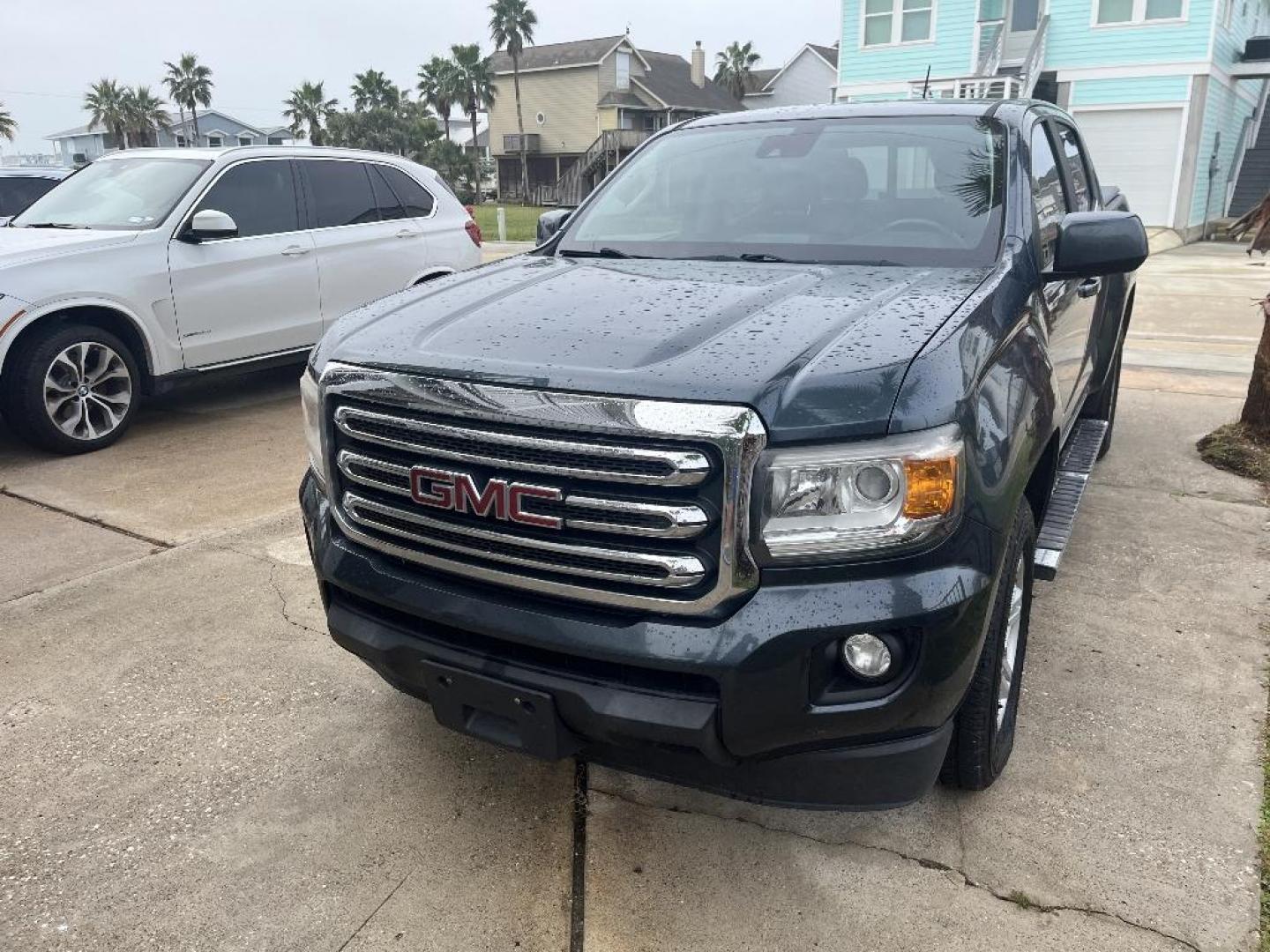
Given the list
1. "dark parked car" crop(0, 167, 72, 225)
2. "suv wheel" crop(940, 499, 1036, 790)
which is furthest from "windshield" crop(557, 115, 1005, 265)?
"dark parked car" crop(0, 167, 72, 225)

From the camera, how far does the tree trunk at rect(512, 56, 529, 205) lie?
158ft

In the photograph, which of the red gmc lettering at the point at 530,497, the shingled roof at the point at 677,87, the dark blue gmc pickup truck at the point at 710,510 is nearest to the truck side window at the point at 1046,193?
the dark blue gmc pickup truck at the point at 710,510

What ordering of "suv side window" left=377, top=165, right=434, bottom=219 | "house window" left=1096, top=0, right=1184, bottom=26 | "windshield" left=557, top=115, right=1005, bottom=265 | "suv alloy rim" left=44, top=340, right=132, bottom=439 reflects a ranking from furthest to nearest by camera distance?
"house window" left=1096, top=0, right=1184, bottom=26 → "suv side window" left=377, top=165, right=434, bottom=219 → "suv alloy rim" left=44, top=340, right=132, bottom=439 → "windshield" left=557, top=115, right=1005, bottom=265

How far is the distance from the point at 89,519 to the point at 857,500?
169 inches

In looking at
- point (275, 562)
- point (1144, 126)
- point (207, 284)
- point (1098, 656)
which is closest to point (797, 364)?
point (1098, 656)

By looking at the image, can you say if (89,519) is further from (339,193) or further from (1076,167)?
(1076,167)

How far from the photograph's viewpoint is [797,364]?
2033 millimetres

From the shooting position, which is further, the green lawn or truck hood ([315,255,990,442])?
the green lawn

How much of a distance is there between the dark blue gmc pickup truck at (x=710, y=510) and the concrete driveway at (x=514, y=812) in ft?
1.13

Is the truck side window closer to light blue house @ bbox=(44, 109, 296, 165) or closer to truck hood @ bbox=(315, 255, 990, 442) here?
truck hood @ bbox=(315, 255, 990, 442)

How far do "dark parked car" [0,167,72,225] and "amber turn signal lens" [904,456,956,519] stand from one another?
10116 mm

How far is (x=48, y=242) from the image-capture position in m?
5.79

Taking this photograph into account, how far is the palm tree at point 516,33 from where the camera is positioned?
48531 millimetres

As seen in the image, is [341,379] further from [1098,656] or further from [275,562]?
[1098,656]
